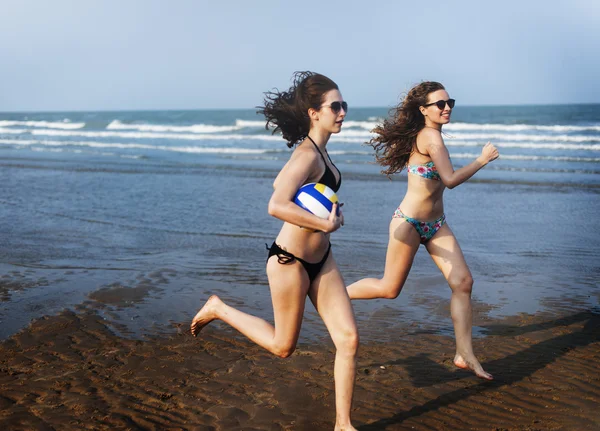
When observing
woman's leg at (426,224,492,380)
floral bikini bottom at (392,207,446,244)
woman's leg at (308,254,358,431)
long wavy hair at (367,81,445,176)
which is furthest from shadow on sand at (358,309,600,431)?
long wavy hair at (367,81,445,176)

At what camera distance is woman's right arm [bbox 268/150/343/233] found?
3.67m

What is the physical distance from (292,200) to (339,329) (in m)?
0.79

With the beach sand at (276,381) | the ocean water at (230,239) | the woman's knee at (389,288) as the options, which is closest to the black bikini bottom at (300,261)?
the beach sand at (276,381)

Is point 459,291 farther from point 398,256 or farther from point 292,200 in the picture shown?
point 292,200

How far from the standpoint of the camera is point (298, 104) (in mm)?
4039

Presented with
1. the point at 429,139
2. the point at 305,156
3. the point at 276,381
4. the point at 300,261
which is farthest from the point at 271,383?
the point at 429,139

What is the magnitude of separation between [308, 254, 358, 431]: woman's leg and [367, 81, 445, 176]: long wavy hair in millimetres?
1628

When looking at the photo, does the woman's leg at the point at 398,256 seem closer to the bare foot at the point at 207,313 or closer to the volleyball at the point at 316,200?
the bare foot at the point at 207,313

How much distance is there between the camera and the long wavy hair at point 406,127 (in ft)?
17.2

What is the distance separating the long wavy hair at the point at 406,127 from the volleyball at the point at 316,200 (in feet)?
5.35

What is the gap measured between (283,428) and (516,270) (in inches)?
203

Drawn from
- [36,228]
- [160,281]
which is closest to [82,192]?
[36,228]

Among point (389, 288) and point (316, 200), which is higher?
point (316, 200)

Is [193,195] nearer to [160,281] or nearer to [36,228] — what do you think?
[36,228]
